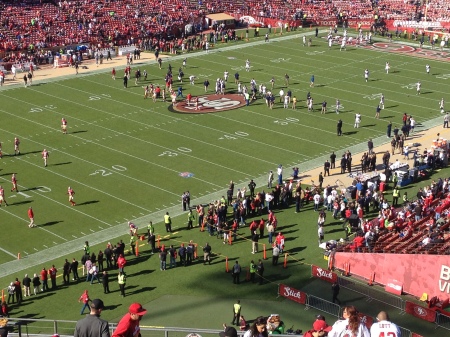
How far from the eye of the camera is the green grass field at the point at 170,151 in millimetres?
30750

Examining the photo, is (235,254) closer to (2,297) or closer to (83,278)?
(83,278)

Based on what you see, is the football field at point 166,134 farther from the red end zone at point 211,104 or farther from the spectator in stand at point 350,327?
the spectator in stand at point 350,327

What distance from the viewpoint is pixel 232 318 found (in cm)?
2692

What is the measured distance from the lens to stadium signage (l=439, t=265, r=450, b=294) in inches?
1099

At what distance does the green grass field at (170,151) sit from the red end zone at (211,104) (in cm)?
93

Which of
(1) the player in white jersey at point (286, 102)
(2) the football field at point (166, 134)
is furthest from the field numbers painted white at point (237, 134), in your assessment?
(1) the player in white jersey at point (286, 102)

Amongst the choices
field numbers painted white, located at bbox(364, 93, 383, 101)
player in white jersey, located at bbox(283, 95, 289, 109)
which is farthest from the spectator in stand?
field numbers painted white, located at bbox(364, 93, 383, 101)

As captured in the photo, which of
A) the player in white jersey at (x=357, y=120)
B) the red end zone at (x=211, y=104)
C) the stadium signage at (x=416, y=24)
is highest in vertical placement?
the stadium signage at (x=416, y=24)

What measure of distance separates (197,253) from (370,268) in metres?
6.80

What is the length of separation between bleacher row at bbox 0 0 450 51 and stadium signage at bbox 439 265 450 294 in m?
47.9

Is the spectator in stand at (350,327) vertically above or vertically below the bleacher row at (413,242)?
above

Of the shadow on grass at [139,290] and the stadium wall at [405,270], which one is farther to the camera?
the shadow on grass at [139,290]

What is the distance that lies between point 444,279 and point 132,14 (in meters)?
55.8

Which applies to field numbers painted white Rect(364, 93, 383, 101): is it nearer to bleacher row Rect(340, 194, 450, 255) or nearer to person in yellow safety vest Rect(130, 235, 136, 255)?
bleacher row Rect(340, 194, 450, 255)
